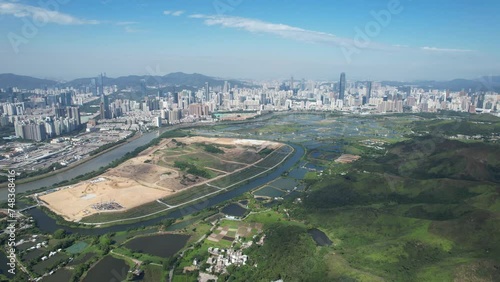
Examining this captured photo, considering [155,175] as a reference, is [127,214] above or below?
below

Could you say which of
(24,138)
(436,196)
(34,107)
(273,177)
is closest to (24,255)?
(273,177)

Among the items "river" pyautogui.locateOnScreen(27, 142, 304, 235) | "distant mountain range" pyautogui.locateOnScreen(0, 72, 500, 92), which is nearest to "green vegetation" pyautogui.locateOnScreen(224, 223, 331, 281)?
"river" pyautogui.locateOnScreen(27, 142, 304, 235)

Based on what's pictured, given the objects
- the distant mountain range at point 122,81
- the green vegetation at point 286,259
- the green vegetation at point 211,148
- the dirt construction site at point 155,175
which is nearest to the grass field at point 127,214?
the dirt construction site at point 155,175

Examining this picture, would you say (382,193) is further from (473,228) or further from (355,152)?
(355,152)

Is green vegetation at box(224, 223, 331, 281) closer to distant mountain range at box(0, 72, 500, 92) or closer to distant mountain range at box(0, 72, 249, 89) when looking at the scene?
distant mountain range at box(0, 72, 500, 92)

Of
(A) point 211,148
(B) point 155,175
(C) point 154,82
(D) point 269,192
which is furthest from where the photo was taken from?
(C) point 154,82


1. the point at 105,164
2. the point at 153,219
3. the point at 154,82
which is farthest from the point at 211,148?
the point at 154,82

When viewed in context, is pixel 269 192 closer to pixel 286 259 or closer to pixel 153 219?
pixel 153 219
